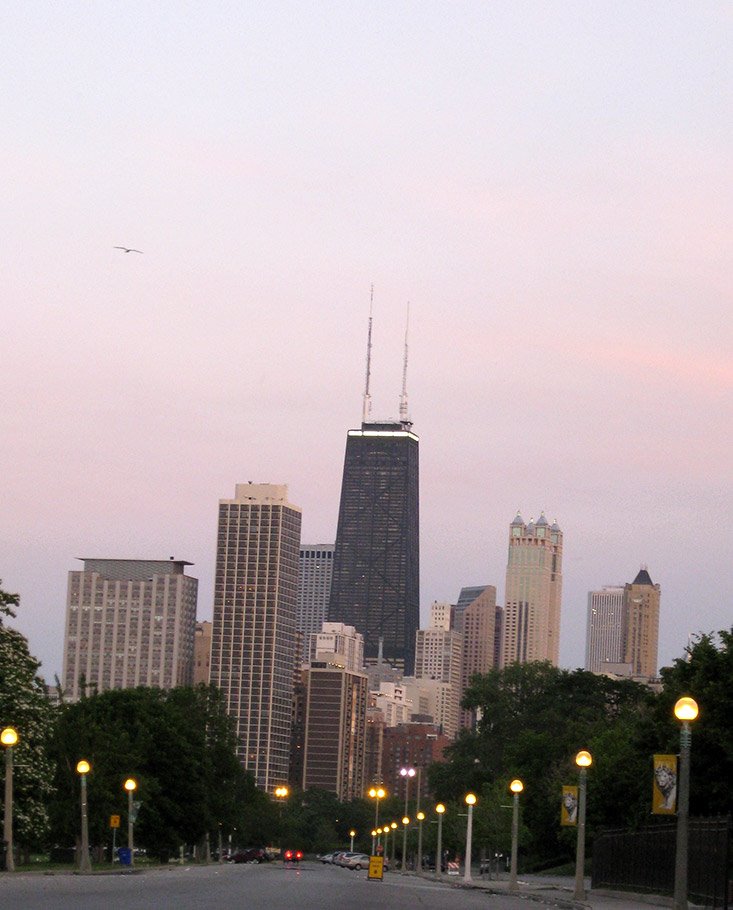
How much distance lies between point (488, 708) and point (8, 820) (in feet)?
356

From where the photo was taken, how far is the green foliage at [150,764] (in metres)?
77.8

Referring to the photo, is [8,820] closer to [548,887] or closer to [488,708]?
[548,887]

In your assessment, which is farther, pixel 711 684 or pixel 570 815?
pixel 570 815

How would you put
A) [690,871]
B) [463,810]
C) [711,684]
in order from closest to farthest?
[690,871], [711,684], [463,810]

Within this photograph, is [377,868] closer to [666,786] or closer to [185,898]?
[666,786]

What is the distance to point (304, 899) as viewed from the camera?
3847cm

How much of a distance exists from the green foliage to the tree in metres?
12.0

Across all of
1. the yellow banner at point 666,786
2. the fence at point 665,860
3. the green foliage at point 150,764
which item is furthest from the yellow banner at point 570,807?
the green foliage at point 150,764

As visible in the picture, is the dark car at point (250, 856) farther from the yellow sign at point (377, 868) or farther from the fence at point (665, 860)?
the fence at point (665, 860)

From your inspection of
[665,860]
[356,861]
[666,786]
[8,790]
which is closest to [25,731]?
[8,790]

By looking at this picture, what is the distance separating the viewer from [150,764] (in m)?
105

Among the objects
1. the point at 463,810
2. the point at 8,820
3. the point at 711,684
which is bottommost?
the point at 463,810

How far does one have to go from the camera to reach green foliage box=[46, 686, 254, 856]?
3063 inches

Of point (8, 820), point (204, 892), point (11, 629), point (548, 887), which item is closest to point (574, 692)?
point (548, 887)
